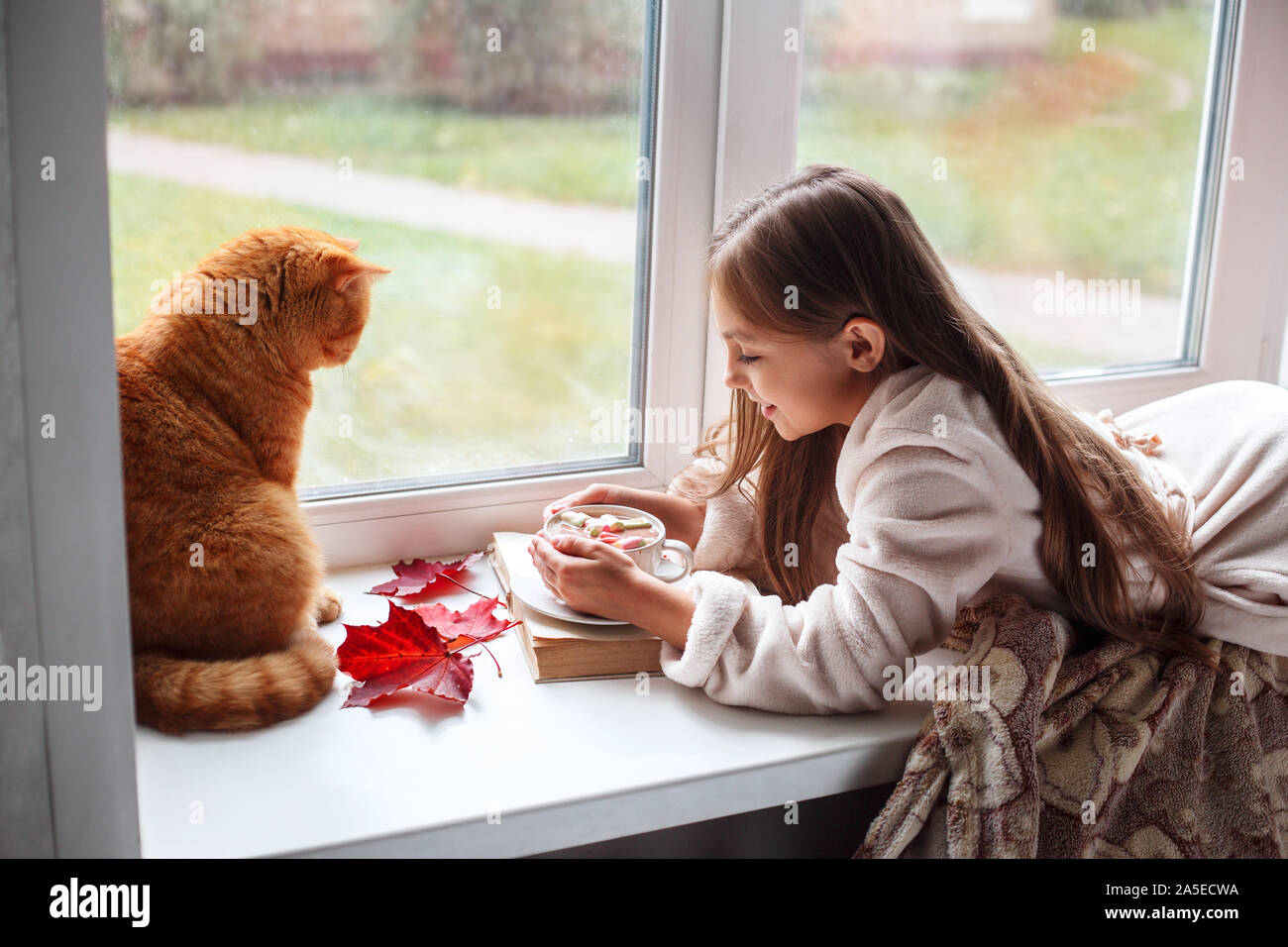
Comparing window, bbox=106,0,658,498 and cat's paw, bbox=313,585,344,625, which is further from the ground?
window, bbox=106,0,658,498

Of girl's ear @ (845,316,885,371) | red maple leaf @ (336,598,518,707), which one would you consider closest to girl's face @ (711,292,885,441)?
girl's ear @ (845,316,885,371)

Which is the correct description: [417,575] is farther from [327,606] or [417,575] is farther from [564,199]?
[564,199]

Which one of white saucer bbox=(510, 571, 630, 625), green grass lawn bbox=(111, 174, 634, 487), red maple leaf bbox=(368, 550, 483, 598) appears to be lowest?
red maple leaf bbox=(368, 550, 483, 598)

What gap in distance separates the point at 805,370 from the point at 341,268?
0.43m

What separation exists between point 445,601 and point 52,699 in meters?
0.50

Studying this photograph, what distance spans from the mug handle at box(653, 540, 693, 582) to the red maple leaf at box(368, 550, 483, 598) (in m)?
0.23

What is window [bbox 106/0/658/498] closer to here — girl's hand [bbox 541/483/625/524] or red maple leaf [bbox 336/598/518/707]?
girl's hand [bbox 541/483/625/524]

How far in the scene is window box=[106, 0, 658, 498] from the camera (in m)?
1.05

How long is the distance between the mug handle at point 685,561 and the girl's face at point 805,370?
6.8 inches

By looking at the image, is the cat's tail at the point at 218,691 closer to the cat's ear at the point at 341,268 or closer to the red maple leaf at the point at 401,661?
the red maple leaf at the point at 401,661

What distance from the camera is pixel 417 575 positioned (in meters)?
1.22

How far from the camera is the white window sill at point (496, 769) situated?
82cm

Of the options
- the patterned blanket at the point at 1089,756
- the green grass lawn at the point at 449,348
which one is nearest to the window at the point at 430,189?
the green grass lawn at the point at 449,348
